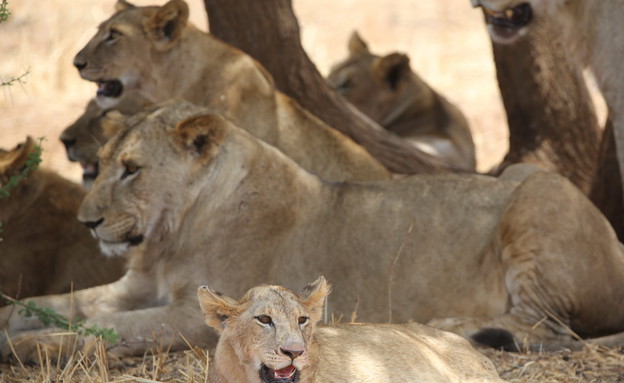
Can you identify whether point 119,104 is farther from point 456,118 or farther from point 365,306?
point 456,118

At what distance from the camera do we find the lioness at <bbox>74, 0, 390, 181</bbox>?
6.53 metres

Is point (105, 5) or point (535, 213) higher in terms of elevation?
point (535, 213)

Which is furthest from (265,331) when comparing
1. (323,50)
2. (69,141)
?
(323,50)

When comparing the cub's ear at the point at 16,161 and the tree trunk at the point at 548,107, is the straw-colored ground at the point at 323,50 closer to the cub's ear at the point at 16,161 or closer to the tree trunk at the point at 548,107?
the tree trunk at the point at 548,107

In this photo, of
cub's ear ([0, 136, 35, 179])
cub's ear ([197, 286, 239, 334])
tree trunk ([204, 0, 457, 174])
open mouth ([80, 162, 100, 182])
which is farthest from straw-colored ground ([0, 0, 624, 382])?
cub's ear ([197, 286, 239, 334])

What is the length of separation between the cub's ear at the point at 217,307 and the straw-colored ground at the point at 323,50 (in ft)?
25.8

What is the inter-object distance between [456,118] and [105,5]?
9113 mm

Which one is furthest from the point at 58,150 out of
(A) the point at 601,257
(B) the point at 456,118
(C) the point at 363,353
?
(C) the point at 363,353

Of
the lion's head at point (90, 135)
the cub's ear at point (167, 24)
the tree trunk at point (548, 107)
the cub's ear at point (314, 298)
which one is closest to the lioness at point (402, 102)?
the tree trunk at point (548, 107)

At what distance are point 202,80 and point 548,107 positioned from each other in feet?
8.58

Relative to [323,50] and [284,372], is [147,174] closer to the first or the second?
[284,372]

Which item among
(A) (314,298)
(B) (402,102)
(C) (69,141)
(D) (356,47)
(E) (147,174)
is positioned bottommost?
(B) (402,102)

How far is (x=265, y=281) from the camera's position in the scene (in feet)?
16.8

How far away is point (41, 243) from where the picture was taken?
19.5 feet
